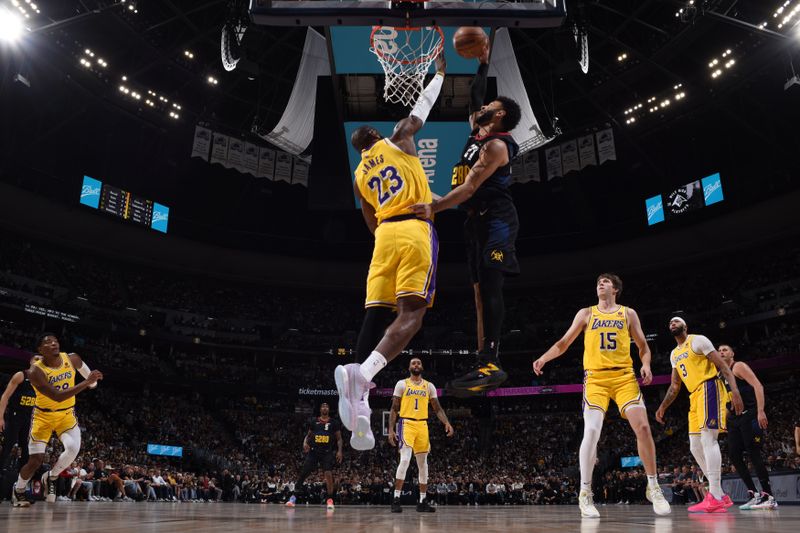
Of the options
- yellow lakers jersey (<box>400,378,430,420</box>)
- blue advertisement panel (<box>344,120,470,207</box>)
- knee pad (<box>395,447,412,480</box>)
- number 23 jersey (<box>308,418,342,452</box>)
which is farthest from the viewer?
blue advertisement panel (<box>344,120,470,207</box>)

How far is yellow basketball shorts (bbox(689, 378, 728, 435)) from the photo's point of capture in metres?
8.09

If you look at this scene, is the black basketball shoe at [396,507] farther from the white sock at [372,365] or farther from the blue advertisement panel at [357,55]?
the blue advertisement panel at [357,55]

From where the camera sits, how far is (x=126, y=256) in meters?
33.9

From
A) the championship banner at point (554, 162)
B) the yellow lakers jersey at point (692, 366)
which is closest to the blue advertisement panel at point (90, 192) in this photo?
the championship banner at point (554, 162)

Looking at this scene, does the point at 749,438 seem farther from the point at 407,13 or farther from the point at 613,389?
the point at 407,13

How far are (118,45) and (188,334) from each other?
55.1 feet

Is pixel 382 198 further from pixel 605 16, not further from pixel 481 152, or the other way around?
pixel 605 16

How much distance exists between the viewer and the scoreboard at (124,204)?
30.4 meters

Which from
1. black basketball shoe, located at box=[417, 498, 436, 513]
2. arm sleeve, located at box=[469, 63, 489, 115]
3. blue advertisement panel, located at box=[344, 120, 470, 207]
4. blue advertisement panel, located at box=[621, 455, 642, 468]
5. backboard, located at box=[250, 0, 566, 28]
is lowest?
black basketball shoe, located at box=[417, 498, 436, 513]

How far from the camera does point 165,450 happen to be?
28.9 meters

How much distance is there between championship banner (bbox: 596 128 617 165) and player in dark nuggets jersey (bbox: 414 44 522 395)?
23306mm

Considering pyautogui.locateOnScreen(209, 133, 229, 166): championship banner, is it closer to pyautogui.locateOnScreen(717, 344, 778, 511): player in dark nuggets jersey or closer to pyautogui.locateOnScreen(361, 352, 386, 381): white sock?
pyautogui.locateOnScreen(717, 344, 778, 511): player in dark nuggets jersey

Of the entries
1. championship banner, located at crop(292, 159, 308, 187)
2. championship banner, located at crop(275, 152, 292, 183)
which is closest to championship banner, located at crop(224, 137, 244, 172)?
championship banner, located at crop(275, 152, 292, 183)

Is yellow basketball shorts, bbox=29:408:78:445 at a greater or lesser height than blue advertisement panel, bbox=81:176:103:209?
lesser
